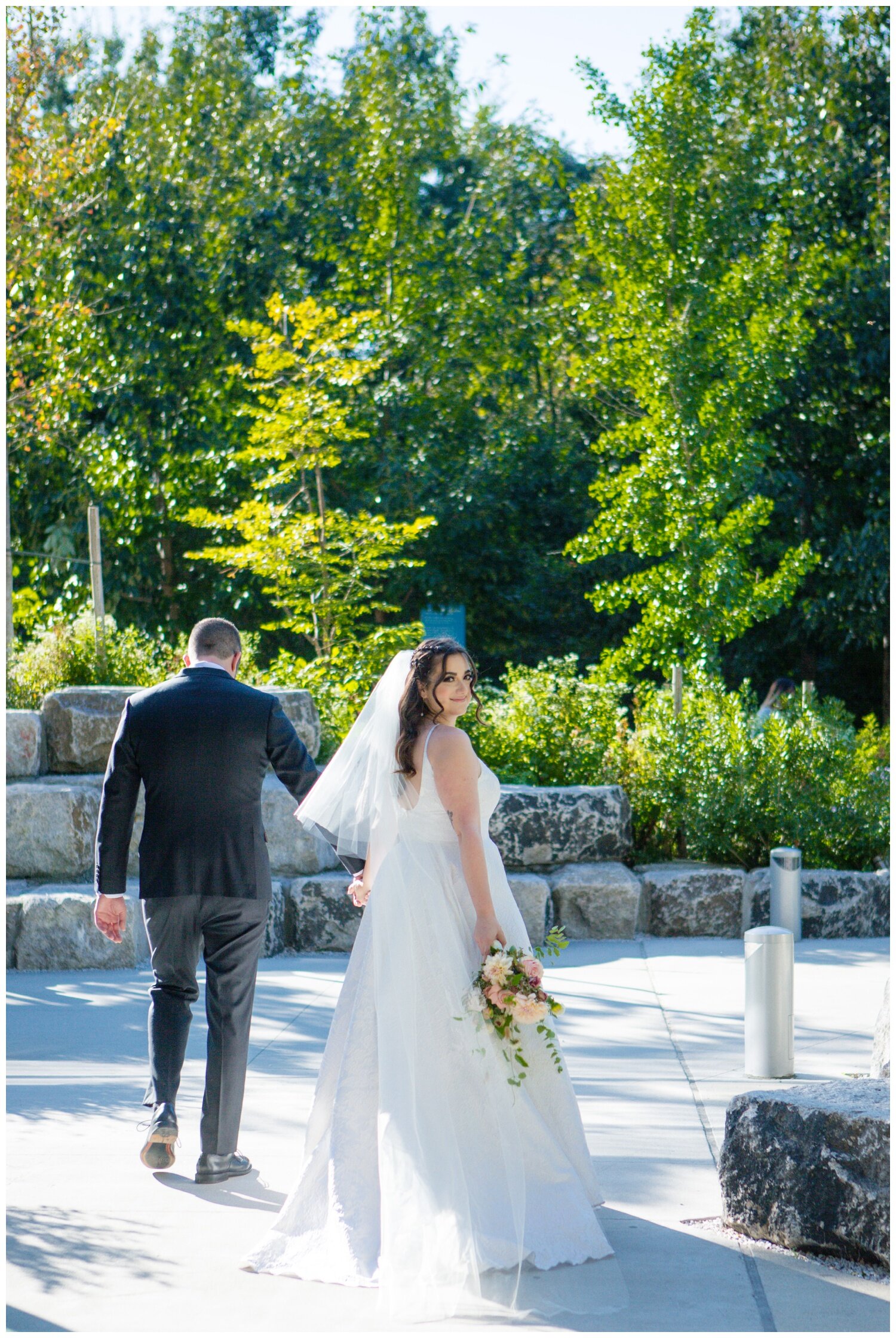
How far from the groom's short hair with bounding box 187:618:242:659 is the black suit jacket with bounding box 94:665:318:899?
5.3 inches

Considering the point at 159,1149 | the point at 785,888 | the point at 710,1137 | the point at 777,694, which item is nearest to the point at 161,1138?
the point at 159,1149

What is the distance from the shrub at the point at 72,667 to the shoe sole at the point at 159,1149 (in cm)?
620

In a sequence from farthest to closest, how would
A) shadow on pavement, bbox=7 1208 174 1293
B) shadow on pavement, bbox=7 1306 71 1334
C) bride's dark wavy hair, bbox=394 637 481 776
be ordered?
bride's dark wavy hair, bbox=394 637 481 776
shadow on pavement, bbox=7 1208 174 1293
shadow on pavement, bbox=7 1306 71 1334

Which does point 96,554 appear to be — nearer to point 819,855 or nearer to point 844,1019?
point 819,855

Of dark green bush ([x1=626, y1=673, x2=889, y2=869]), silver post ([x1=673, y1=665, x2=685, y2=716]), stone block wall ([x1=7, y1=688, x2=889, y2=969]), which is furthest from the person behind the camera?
silver post ([x1=673, y1=665, x2=685, y2=716])

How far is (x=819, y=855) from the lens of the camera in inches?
379

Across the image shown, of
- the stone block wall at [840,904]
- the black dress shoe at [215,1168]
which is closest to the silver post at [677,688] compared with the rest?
the stone block wall at [840,904]

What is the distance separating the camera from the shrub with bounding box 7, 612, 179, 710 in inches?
407

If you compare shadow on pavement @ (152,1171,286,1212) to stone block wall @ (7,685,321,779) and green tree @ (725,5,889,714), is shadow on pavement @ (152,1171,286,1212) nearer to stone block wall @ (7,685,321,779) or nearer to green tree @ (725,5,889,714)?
stone block wall @ (7,685,321,779)

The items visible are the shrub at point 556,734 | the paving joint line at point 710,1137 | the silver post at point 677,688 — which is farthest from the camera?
the silver post at point 677,688

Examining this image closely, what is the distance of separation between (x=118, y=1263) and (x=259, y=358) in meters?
10.7

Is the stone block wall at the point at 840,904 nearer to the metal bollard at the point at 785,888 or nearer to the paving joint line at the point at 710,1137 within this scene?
the metal bollard at the point at 785,888

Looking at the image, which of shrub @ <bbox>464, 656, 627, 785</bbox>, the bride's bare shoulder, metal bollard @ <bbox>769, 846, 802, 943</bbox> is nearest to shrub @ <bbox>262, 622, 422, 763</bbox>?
shrub @ <bbox>464, 656, 627, 785</bbox>

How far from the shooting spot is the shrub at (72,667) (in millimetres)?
10328
